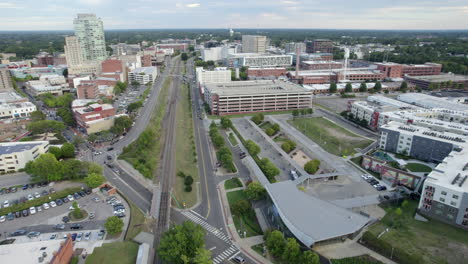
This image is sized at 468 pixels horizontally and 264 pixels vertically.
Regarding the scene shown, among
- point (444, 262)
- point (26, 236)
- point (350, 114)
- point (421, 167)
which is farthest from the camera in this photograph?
point (350, 114)

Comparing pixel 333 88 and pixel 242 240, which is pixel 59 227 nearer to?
pixel 242 240

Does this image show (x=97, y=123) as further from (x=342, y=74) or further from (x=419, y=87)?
(x=419, y=87)

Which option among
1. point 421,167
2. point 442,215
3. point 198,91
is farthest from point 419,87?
point 442,215

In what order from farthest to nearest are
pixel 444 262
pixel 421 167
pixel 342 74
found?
pixel 342 74
pixel 421 167
pixel 444 262

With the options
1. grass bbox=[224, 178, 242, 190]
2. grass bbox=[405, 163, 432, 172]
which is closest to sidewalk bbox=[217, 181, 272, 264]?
grass bbox=[224, 178, 242, 190]

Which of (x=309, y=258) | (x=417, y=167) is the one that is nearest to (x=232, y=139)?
(x=417, y=167)

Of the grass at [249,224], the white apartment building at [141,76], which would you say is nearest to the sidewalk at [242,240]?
the grass at [249,224]

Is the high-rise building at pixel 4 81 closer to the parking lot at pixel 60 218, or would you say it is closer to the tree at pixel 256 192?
the parking lot at pixel 60 218
